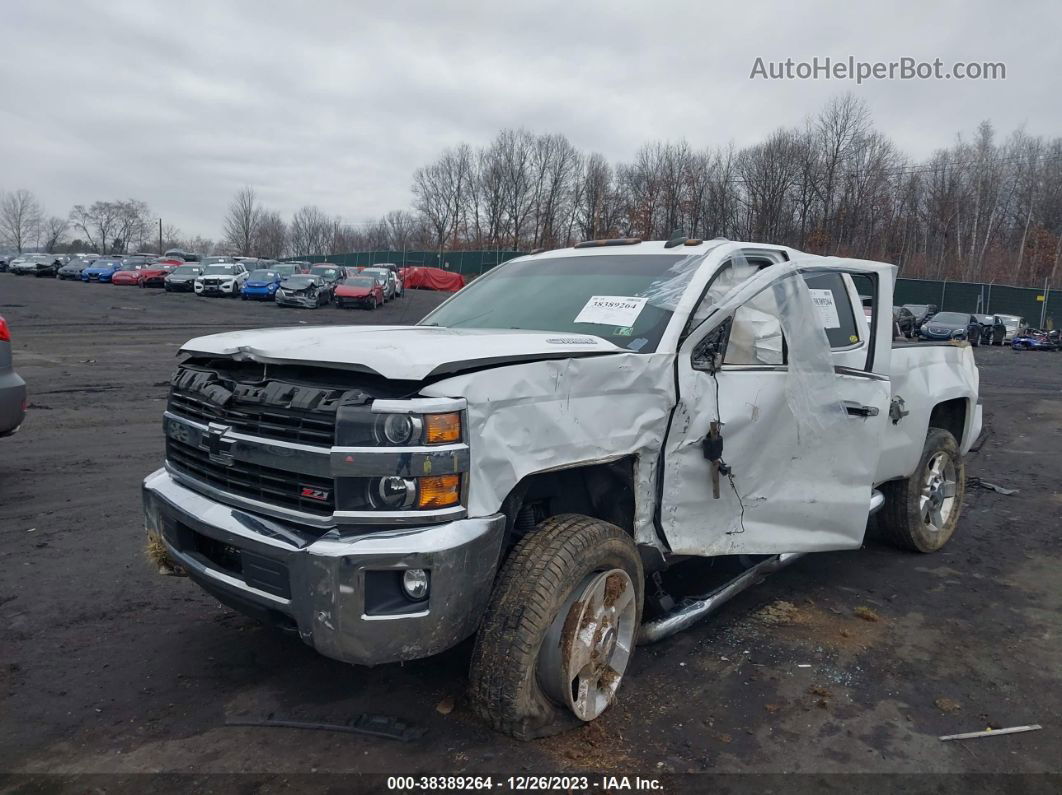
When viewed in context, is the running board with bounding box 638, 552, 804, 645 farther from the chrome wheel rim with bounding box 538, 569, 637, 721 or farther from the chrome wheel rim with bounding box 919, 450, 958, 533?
the chrome wheel rim with bounding box 919, 450, 958, 533

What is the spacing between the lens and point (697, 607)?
3697 mm

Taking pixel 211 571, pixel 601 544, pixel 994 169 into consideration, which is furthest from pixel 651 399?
pixel 994 169

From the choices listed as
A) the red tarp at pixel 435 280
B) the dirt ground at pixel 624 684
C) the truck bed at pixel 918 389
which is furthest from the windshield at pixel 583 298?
the red tarp at pixel 435 280

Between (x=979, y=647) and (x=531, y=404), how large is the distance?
9.72ft

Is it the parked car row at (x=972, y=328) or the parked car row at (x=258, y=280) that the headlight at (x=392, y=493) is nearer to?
the parked car row at (x=258, y=280)

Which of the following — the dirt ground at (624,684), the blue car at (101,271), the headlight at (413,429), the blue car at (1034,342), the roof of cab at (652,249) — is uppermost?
Result: the blue car at (101,271)

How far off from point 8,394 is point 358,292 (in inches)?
1054

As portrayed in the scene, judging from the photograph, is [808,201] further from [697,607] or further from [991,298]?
[697,607]

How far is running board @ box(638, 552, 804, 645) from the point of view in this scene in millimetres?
3523

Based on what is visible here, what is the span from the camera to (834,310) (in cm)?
472

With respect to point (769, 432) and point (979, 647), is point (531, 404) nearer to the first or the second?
point (769, 432)

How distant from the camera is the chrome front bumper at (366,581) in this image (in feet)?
8.48

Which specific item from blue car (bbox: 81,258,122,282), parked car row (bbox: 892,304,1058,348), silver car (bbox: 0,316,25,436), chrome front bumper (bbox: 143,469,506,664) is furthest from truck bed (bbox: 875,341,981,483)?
blue car (bbox: 81,258,122,282)

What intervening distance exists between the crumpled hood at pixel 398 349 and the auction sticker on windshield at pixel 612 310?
0.21m
